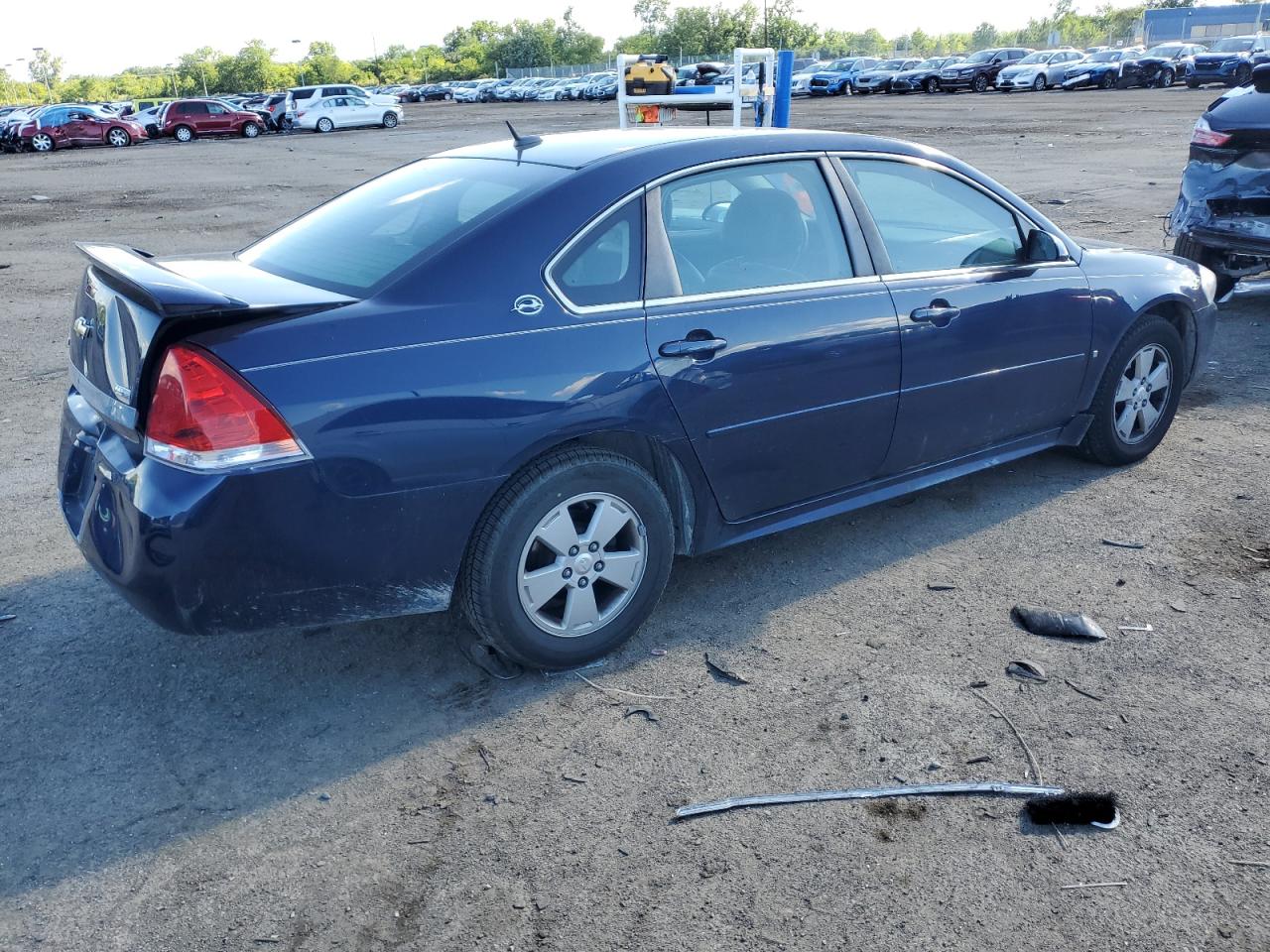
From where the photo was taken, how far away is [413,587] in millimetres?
3260

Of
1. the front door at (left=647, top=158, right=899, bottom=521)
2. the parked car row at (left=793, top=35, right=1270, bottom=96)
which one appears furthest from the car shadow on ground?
the parked car row at (left=793, top=35, right=1270, bottom=96)

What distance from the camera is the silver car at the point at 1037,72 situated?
4697 centimetres

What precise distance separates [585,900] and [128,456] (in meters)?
1.76

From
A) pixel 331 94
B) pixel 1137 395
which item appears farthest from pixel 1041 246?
pixel 331 94

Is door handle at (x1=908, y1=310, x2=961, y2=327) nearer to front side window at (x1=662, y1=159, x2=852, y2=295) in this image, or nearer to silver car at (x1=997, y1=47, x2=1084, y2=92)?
front side window at (x1=662, y1=159, x2=852, y2=295)

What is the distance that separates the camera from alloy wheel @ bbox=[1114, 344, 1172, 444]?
16.7 feet

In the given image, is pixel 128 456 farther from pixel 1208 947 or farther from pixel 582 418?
pixel 1208 947

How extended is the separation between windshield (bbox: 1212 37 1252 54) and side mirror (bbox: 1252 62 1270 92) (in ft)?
142

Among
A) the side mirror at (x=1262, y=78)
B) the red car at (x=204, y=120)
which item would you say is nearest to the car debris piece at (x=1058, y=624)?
the side mirror at (x=1262, y=78)

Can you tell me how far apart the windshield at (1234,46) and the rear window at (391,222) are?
4948 centimetres

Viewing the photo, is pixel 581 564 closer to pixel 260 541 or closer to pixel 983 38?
pixel 260 541

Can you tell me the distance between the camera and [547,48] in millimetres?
130750

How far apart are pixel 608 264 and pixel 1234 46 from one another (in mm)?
51186

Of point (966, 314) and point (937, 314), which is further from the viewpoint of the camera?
point (966, 314)
